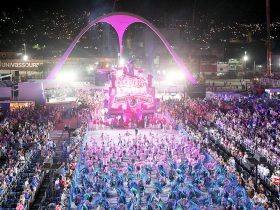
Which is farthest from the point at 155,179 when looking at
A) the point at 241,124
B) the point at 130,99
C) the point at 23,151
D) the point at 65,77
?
the point at 65,77

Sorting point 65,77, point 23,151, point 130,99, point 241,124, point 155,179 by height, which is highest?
point 65,77

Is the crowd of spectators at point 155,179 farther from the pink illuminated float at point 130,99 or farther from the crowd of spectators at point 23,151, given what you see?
the pink illuminated float at point 130,99

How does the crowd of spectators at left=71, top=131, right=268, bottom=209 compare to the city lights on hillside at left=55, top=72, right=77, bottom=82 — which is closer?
the crowd of spectators at left=71, top=131, right=268, bottom=209

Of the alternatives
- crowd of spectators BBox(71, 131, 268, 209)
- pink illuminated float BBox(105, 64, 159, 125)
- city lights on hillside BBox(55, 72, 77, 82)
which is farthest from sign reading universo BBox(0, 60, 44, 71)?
crowd of spectators BBox(71, 131, 268, 209)

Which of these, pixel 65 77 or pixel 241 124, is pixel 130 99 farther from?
pixel 65 77

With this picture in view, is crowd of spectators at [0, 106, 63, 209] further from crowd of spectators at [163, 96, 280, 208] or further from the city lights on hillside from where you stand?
the city lights on hillside

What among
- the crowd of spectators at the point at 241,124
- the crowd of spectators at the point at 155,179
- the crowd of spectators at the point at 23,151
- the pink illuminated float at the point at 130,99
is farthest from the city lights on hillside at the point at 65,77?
the crowd of spectators at the point at 155,179

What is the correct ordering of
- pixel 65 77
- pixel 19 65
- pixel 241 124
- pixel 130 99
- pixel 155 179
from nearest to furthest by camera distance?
pixel 155 179 < pixel 241 124 < pixel 130 99 < pixel 65 77 < pixel 19 65

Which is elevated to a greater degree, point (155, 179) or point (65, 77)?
point (65, 77)

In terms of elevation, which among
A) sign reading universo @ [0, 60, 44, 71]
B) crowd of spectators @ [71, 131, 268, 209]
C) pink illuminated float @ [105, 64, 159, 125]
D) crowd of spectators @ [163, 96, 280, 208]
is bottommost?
crowd of spectators @ [71, 131, 268, 209]

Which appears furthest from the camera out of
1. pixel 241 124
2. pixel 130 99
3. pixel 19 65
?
pixel 19 65

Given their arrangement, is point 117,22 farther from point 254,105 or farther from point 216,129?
point 216,129
